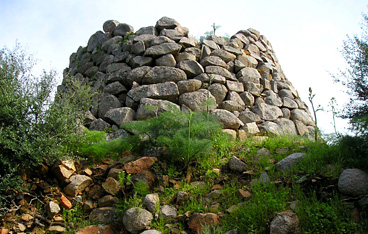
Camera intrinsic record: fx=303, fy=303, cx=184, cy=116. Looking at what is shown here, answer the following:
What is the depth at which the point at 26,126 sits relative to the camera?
12.0ft

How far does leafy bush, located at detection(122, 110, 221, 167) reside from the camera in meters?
3.87

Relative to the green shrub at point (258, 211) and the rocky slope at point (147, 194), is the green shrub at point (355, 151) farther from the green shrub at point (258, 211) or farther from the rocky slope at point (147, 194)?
the green shrub at point (258, 211)

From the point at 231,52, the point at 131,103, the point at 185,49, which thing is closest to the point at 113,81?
the point at 131,103

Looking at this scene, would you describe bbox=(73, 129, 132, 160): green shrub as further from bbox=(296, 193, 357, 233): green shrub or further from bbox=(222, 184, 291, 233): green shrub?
bbox=(296, 193, 357, 233): green shrub

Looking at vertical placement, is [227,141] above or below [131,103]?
below

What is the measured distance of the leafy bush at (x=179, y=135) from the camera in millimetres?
3869

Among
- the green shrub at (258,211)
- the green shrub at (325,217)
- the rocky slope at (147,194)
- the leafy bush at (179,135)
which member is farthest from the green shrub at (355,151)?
the leafy bush at (179,135)

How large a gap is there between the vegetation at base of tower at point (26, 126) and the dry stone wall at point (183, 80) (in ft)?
5.00

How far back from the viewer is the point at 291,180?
11.3ft

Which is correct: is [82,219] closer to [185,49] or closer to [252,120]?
[252,120]

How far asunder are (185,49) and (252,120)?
6.82ft

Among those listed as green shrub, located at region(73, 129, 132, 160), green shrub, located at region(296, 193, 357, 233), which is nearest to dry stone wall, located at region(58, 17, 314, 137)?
green shrub, located at region(73, 129, 132, 160)

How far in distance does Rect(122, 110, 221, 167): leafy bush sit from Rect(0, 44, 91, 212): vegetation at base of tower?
980 mm

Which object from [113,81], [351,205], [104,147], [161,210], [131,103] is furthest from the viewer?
[113,81]
